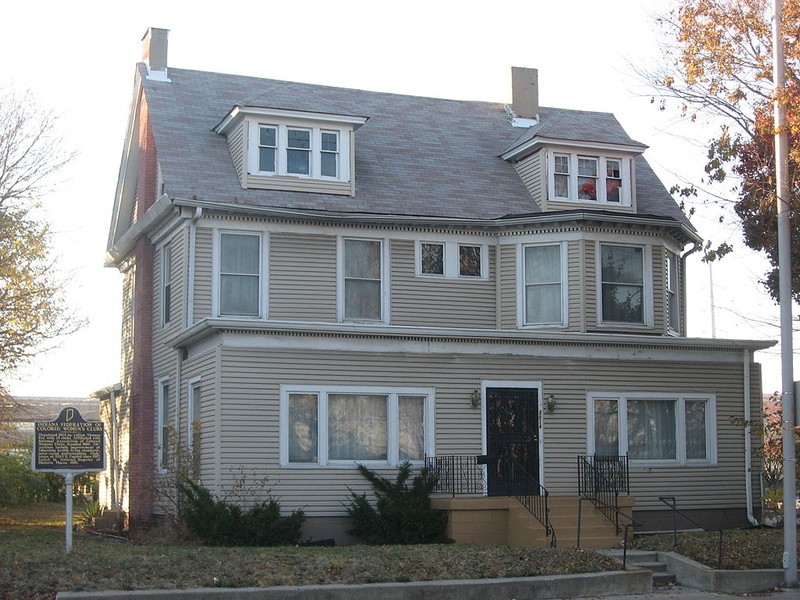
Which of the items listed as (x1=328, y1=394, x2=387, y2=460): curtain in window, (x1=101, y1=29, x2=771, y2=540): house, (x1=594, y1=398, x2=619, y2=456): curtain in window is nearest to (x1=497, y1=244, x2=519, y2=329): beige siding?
(x1=101, y1=29, x2=771, y2=540): house

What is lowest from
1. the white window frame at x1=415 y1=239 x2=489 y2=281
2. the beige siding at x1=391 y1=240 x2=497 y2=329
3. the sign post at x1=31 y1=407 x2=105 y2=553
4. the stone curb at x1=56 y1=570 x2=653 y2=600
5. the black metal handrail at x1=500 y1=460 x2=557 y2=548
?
the stone curb at x1=56 y1=570 x2=653 y2=600

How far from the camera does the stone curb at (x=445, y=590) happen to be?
516 inches

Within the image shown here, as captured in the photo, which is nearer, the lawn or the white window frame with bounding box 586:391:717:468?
the lawn

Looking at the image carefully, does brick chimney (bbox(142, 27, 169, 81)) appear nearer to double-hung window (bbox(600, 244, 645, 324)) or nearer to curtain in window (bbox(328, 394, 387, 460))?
curtain in window (bbox(328, 394, 387, 460))

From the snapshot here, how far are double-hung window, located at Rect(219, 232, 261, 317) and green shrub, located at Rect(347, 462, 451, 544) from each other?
5227mm

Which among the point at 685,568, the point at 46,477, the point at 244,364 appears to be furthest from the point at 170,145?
the point at 46,477

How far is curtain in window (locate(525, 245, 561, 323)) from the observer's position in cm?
2567

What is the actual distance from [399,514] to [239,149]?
31.6 ft

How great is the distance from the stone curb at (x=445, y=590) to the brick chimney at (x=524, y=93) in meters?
18.2

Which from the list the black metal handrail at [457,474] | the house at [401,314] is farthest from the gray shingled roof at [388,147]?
the black metal handrail at [457,474]

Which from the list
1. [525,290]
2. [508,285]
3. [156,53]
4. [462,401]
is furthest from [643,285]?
[156,53]

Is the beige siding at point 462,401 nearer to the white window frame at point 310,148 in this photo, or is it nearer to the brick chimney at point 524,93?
the white window frame at point 310,148

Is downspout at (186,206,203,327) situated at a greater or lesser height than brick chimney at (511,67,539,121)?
lesser

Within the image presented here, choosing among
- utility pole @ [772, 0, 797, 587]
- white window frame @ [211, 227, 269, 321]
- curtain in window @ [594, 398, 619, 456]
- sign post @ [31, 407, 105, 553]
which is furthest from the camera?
white window frame @ [211, 227, 269, 321]
